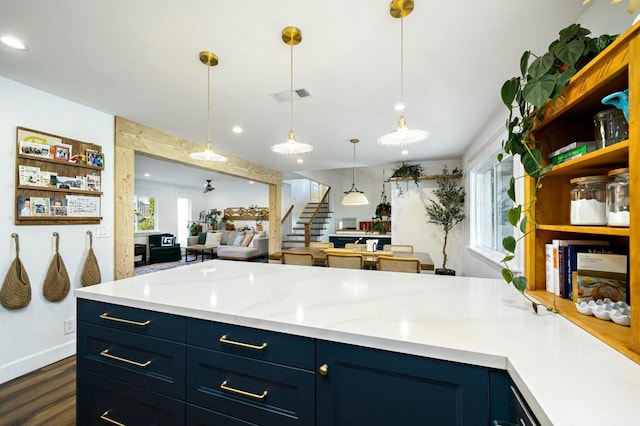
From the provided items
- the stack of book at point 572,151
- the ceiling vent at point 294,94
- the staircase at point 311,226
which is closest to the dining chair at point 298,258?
the ceiling vent at point 294,94

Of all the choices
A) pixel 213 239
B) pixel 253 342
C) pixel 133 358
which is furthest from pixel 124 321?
pixel 213 239

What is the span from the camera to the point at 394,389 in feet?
2.84

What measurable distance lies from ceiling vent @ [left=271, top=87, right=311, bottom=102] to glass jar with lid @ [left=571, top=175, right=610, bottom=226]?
203 cm

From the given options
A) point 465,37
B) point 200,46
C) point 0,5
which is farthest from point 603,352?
point 0,5

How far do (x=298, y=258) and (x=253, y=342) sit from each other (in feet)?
7.47

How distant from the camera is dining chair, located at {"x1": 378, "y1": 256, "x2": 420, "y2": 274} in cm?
265

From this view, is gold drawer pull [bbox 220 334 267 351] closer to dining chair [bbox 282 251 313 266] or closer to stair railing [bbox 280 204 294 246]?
dining chair [bbox 282 251 313 266]

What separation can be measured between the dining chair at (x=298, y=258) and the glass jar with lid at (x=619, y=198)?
2.61 meters

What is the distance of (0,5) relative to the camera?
1.48 meters

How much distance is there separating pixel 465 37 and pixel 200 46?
5.57ft

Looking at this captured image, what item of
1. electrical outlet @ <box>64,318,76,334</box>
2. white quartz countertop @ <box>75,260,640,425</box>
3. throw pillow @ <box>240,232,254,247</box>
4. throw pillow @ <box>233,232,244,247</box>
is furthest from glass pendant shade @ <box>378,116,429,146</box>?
throw pillow @ <box>233,232,244,247</box>

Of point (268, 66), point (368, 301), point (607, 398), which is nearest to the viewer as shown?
point (607, 398)

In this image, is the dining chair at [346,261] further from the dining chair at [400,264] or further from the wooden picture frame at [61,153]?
the wooden picture frame at [61,153]

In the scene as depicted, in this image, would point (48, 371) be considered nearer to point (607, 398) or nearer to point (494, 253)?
point (607, 398)
